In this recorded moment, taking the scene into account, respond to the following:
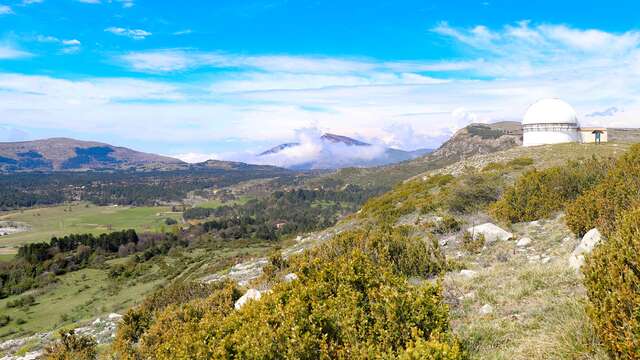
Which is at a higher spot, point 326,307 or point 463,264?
point 326,307

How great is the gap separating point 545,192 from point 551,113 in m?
28.2

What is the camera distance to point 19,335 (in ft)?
85.1

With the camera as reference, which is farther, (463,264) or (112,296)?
(112,296)

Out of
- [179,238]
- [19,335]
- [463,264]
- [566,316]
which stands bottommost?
[179,238]

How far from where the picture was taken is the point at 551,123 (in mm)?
39094

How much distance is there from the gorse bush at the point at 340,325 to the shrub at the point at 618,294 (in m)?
1.47

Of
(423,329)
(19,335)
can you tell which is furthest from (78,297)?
(423,329)

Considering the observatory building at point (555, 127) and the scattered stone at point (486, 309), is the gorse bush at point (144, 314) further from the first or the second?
the observatory building at point (555, 127)

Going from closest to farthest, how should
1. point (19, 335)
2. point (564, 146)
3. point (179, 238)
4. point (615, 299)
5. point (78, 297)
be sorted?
point (615, 299), point (19, 335), point (564, 146), point (78, 297), point (179, 238)

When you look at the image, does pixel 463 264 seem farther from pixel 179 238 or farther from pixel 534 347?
pixel 179 238

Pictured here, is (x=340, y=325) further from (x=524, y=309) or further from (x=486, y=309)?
(x=524, y=309)

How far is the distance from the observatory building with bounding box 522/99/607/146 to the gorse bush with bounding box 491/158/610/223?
79.9 ft

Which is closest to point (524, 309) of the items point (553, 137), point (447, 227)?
point (447, 227)

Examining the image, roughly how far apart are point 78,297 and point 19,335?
11309 mm
